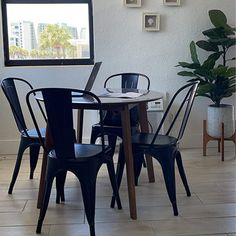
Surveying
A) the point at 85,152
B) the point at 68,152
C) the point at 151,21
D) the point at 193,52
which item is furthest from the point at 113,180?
the point at 151,21

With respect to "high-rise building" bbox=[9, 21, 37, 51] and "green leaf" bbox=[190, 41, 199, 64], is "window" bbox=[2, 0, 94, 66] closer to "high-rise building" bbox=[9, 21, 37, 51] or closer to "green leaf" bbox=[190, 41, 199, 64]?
"high-rise building" bbox=[9, 21, 37, 51]

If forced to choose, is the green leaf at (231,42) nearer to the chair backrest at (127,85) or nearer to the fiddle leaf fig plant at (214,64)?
the fiddle leaf fig plant at (214,64)

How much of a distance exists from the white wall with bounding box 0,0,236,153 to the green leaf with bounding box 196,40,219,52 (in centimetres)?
26

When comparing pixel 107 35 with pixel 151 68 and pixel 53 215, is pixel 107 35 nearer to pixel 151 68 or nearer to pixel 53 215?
pixel 151 68

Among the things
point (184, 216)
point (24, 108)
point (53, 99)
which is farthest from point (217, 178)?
point (24, 108)

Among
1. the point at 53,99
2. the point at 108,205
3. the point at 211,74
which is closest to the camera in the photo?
the point at 53,99

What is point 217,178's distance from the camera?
325 centimetres

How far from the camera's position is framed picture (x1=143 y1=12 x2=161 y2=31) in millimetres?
3987

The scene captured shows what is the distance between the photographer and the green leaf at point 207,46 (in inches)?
151

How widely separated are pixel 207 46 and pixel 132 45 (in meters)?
0.76

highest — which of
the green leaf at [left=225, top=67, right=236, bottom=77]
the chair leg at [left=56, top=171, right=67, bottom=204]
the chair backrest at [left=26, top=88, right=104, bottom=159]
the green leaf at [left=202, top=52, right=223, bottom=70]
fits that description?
the green leaf at [left=202, top=52, right=223, bottom=70]

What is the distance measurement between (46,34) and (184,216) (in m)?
2.45

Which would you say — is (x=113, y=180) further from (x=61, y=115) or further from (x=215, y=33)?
(x=215, y=33)

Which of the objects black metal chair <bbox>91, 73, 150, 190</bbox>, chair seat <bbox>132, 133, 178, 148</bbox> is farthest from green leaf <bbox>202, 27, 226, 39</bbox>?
chair seat <bbox>132, 133, 178, 148</bbox>
